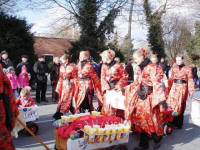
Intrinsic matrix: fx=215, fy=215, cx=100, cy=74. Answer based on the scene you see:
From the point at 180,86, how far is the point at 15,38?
9321 mm

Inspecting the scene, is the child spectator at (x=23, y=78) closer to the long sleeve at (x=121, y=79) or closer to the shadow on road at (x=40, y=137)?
the shadow on road at (x=40, y=137)

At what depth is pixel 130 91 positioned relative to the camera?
4.20m

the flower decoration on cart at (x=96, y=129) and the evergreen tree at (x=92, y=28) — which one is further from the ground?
the evergreen tree at (x=92, y=28)

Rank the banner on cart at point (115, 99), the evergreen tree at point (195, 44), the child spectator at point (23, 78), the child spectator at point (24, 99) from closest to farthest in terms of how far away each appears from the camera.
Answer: the banner on cart at point (115, 99)
the child spectator at point (24, 99)
the child spectator at point (23, 78)
the evergreen tree at point (195, 44)

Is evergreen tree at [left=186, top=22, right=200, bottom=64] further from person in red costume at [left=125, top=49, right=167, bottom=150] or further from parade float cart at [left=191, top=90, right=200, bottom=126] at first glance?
person in red costume at [left=125, top=49, right=167, bottom=150]

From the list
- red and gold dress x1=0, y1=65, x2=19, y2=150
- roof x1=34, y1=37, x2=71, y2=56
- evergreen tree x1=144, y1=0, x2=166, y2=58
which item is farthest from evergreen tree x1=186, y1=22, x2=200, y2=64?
red and gold dress x1=0, y1=65, x2=19, y2=150

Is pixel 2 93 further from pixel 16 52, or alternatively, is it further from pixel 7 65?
pixel 16 52

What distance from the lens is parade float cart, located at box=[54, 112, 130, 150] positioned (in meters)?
3.35

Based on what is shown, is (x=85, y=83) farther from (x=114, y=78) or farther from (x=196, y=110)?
(x=196, y=110)

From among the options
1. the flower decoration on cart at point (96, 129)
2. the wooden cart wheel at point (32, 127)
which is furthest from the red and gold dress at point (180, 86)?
the wooden cart wheel at point (32, 127)

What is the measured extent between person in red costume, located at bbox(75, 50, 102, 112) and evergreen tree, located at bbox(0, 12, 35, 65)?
7.42m

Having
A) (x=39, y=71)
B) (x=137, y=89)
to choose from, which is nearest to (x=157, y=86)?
(x=137, y=89)

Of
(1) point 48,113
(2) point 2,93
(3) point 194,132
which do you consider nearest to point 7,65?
(1) point 48,113

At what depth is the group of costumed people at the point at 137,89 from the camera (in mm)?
3922
